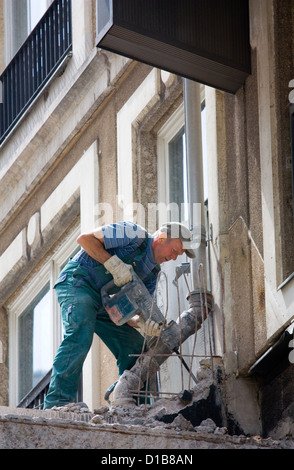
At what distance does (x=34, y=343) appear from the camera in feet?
49.6

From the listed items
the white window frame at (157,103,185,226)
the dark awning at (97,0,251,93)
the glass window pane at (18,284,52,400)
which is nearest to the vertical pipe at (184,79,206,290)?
the dark awning at (97,0,251,93)

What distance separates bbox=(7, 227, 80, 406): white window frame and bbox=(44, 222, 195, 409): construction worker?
9.32 ft

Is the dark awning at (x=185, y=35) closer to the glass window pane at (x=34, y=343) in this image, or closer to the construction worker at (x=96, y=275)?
the construction worker at (x=96, y=275)

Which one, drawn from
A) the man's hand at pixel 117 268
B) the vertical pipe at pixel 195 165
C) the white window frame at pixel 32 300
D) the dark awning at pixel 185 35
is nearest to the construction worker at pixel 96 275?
the man's hand at pixel 117 268

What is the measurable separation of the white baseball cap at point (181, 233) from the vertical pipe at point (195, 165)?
14 cm

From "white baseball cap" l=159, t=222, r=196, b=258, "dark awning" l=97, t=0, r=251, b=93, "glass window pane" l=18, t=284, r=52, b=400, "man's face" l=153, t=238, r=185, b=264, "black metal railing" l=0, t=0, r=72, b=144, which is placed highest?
"black metal railing" l=0, t=0, r=72, b=144

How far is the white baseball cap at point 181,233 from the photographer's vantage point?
37.2 feet

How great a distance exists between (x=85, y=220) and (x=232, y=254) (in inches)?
108

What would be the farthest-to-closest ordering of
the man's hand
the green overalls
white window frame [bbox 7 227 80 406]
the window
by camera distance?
1. white window frame [bbox 7 227 80 406]
2. the window
3. the man's hand
4. the green overalls

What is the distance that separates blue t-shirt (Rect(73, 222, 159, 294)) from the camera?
11297 millimetres

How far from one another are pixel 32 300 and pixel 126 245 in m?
3.96

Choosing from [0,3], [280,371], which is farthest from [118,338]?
[0,3]

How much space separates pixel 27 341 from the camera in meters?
15.3

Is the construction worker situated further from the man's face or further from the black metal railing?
the black metal railing
